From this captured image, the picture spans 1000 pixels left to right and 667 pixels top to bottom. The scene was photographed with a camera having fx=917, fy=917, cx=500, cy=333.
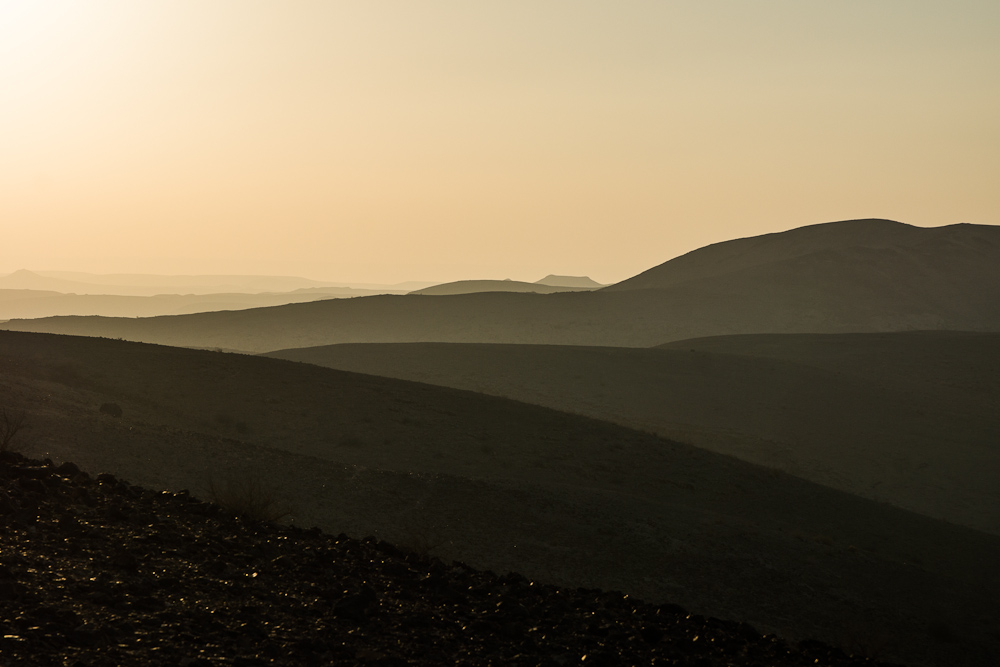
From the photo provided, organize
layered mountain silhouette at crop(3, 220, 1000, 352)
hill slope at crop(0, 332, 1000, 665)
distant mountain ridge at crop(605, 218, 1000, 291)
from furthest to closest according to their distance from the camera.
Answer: distant mountain ridge at crop(605, 218, 1000, 291) < layered mountain silhouette at crop(3, 220, 1000, 352) < hill slope at crop(0, 332, 1000, 665)

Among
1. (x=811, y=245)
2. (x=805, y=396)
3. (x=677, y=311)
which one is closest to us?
(x=805, y=396)

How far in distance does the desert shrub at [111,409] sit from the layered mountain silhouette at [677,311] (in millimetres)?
60951

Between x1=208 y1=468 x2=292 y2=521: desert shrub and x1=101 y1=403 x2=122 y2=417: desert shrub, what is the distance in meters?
5.45

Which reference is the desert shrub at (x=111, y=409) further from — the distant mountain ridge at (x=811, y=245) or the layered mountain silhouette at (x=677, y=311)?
the distant mountain ridge at (x=811, y=245)

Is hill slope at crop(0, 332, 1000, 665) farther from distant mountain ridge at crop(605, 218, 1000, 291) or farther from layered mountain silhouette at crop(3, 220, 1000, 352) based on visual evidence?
distant mountain ridge at crop(605, 218, 1000, 291)

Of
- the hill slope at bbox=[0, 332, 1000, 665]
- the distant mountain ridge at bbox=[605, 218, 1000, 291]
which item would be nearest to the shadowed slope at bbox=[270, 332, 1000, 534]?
the hill slope at bbox=[0, 332, 1000, 665]

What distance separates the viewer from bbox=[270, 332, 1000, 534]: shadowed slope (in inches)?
1250

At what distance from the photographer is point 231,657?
6.18m

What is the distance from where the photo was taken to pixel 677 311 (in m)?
94.7

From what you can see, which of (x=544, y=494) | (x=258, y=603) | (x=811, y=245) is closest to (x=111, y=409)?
(x=544, y=494)

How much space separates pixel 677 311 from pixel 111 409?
78339 mm

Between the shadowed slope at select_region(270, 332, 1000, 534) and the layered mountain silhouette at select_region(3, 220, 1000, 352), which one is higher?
the layered mountain silhouette at select_region(3, 220, 1000, 352)

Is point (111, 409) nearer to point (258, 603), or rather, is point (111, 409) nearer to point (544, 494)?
point (544, 494)

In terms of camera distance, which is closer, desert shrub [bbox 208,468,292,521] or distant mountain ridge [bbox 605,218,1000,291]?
desert shrub [bbox 208,468,292,521]
